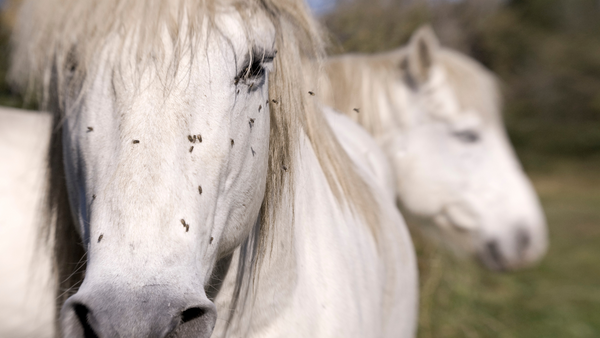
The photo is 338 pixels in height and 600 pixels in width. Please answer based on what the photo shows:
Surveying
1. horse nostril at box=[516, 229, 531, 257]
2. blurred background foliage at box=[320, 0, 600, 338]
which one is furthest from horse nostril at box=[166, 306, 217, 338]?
horse nostril at box=[516, 229, 531, 257]

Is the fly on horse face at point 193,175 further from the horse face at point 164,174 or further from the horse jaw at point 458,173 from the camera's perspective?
the horse jaw at point 458,173

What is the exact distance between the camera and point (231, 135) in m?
1.02

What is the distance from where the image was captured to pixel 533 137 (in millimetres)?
13820

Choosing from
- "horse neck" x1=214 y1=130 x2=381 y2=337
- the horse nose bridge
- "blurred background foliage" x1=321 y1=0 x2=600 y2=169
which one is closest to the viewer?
the horse nose bridge

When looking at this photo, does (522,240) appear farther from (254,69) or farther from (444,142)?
(254,69)

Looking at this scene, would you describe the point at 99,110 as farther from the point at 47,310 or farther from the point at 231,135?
the point at 47,310

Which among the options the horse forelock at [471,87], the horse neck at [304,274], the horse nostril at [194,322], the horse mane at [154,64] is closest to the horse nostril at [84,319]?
the horse nostril at [194,322]

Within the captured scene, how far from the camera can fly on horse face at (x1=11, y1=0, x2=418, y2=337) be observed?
0.85m

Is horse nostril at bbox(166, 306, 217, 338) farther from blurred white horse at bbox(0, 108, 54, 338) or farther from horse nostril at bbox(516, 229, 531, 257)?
horse nostril at bbox(516, 229, 531, 257)

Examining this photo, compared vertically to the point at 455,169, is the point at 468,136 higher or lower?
higher

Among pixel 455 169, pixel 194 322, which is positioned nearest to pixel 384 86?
pixel 455 169

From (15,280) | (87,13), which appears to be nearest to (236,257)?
(87,13)

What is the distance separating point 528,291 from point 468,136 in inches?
145

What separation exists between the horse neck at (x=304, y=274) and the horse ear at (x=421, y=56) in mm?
1718
